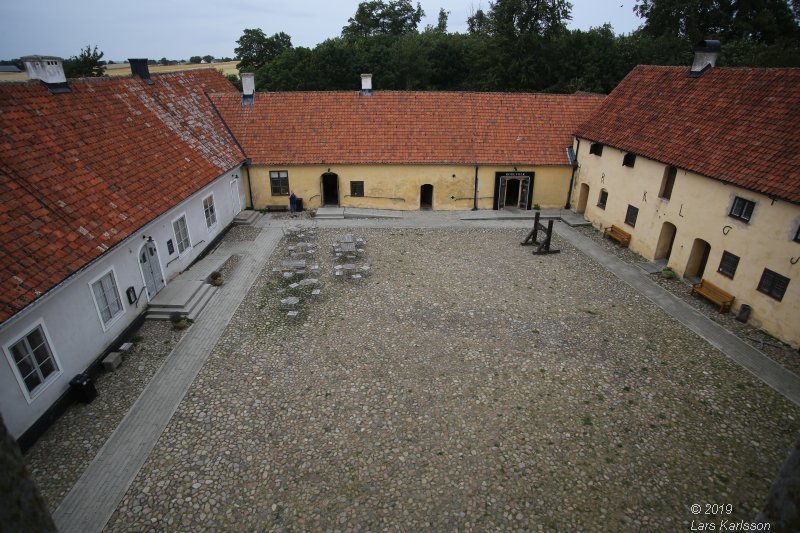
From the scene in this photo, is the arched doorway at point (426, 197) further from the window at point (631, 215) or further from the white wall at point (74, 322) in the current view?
the white wall at point (74, 322)

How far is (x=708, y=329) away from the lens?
45.0ft

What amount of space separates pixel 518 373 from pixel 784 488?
317 inches

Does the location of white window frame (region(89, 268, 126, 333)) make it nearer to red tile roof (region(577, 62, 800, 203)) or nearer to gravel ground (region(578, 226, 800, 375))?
gravel ground (region(578, 226, 800, 375))

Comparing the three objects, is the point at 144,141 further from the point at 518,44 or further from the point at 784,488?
the point at 518,44

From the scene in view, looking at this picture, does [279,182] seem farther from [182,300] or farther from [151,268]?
[182,300]

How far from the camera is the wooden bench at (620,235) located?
64.1 feet

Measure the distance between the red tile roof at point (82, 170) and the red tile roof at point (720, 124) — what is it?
18311mm

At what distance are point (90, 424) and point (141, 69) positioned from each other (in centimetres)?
1650

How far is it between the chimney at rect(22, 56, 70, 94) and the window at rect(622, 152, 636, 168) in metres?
21.6

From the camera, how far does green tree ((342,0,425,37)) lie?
72.2m

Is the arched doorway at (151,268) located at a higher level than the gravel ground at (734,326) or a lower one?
higher

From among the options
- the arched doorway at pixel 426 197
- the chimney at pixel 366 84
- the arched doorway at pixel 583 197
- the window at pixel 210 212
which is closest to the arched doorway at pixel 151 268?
the window at pixel 210 212

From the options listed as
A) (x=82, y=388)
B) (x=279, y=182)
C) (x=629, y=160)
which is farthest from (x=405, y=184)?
(x=82, y=388)

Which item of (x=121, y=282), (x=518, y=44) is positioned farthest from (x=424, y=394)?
(x=518, y=44)
